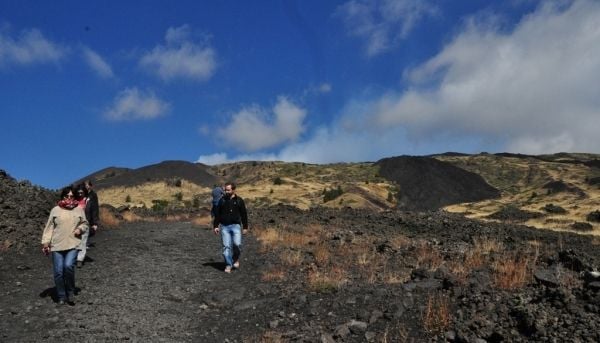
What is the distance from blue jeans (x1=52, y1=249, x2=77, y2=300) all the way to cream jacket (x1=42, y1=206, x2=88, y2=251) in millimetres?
127

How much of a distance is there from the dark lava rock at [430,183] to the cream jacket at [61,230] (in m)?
56.8

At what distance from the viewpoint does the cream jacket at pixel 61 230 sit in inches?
395

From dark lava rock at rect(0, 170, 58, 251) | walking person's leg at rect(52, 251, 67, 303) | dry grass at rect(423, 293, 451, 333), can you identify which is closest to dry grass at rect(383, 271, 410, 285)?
dry grass at rect(423, 293, 451, 333)

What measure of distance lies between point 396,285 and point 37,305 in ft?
21.6

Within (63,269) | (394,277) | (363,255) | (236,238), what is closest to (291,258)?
(363,255)

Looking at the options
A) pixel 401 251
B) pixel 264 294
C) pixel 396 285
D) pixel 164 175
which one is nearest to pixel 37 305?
pixel 264 294

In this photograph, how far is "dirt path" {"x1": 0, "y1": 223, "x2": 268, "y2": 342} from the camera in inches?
348

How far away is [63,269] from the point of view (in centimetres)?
1009

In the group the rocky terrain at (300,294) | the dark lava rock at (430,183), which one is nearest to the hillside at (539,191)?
the dark lava rock at (430,183)

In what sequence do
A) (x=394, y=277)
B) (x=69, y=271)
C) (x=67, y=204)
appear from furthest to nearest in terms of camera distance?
(x=394, y=277) < (x=67, y=204) < (x=69, y=271)

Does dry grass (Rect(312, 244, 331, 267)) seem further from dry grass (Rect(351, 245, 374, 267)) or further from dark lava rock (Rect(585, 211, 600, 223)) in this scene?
dark lava rock (Rect(585, 211, 600, 223))

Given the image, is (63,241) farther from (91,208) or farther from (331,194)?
(331,194)

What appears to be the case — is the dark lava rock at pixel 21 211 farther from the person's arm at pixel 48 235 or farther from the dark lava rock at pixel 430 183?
the dark lava rock at pixel 430 183

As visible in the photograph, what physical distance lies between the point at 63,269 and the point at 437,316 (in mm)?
A: 6714
